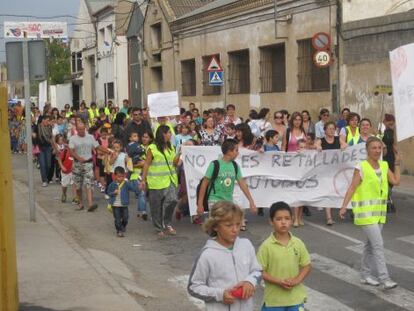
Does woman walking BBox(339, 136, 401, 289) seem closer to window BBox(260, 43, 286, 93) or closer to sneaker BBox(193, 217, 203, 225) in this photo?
sneaker BBox(193, 217, 203, 225)

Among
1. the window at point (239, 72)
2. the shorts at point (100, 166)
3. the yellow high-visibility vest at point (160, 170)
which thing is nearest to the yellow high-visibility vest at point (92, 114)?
the window at point (239, 72)

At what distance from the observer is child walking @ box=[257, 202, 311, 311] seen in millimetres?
5176

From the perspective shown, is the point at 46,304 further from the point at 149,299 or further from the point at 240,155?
the point at 240,155

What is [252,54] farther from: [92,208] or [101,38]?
[101,38]

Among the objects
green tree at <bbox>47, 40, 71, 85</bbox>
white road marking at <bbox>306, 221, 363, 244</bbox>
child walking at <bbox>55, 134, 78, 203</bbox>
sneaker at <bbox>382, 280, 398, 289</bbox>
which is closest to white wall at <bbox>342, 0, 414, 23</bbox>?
child walking at <bbox>55, 134, 78, 203</bbox>

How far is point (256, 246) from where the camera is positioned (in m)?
10.0

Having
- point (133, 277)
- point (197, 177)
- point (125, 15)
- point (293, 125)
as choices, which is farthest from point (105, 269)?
point (125, 15)

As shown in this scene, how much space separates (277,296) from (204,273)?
88cm

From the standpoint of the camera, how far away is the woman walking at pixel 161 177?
10.8 meters

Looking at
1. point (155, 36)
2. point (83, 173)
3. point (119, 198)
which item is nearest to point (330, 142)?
point (119, 198)

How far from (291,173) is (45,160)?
8001 mm

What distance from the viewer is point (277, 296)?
519cm

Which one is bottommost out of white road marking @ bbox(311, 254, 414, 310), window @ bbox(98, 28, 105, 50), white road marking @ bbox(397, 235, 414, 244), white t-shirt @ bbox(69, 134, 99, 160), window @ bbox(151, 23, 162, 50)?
white road marking @ bbox(311, 254, 414, 310)

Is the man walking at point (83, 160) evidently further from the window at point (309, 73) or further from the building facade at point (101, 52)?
the building facade at point (101, 52)
